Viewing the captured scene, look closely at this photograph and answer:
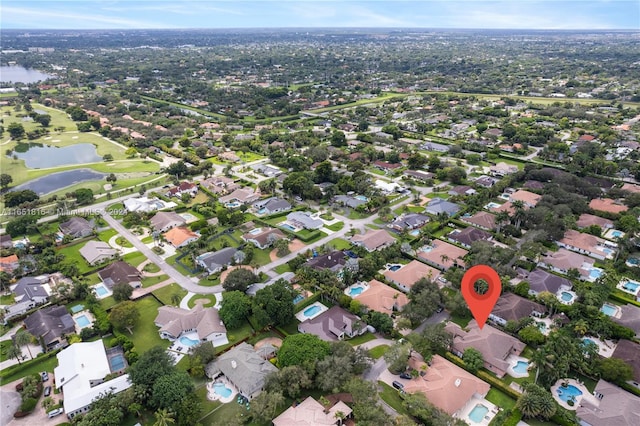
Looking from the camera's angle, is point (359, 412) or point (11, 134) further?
point (11, 134)

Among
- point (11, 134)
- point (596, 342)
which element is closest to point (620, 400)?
point (596, 342)

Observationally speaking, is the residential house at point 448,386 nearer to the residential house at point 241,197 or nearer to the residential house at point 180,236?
the residential house at point 180,236

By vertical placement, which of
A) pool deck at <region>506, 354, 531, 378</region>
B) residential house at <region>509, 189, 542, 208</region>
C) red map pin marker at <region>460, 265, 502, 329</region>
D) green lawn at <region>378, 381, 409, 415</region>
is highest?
red map pin marker at <region>460, 265, 502, 329</region>

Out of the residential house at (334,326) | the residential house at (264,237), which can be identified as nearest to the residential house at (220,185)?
the residential house at (264,237)

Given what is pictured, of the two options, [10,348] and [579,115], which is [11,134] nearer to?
[10,348]

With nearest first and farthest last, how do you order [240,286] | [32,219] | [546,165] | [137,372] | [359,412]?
[359,412]
[137,372]
[240,286]
[32,219]
[546,165]

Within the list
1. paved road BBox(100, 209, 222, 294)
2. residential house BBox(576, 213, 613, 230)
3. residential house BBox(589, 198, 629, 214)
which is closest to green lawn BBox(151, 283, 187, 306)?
paved road BBox(100, 209, 222, 294)

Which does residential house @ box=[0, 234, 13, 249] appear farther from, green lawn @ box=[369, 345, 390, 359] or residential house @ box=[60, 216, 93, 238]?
green lawn @ box=[369, 345, 390, 359]
